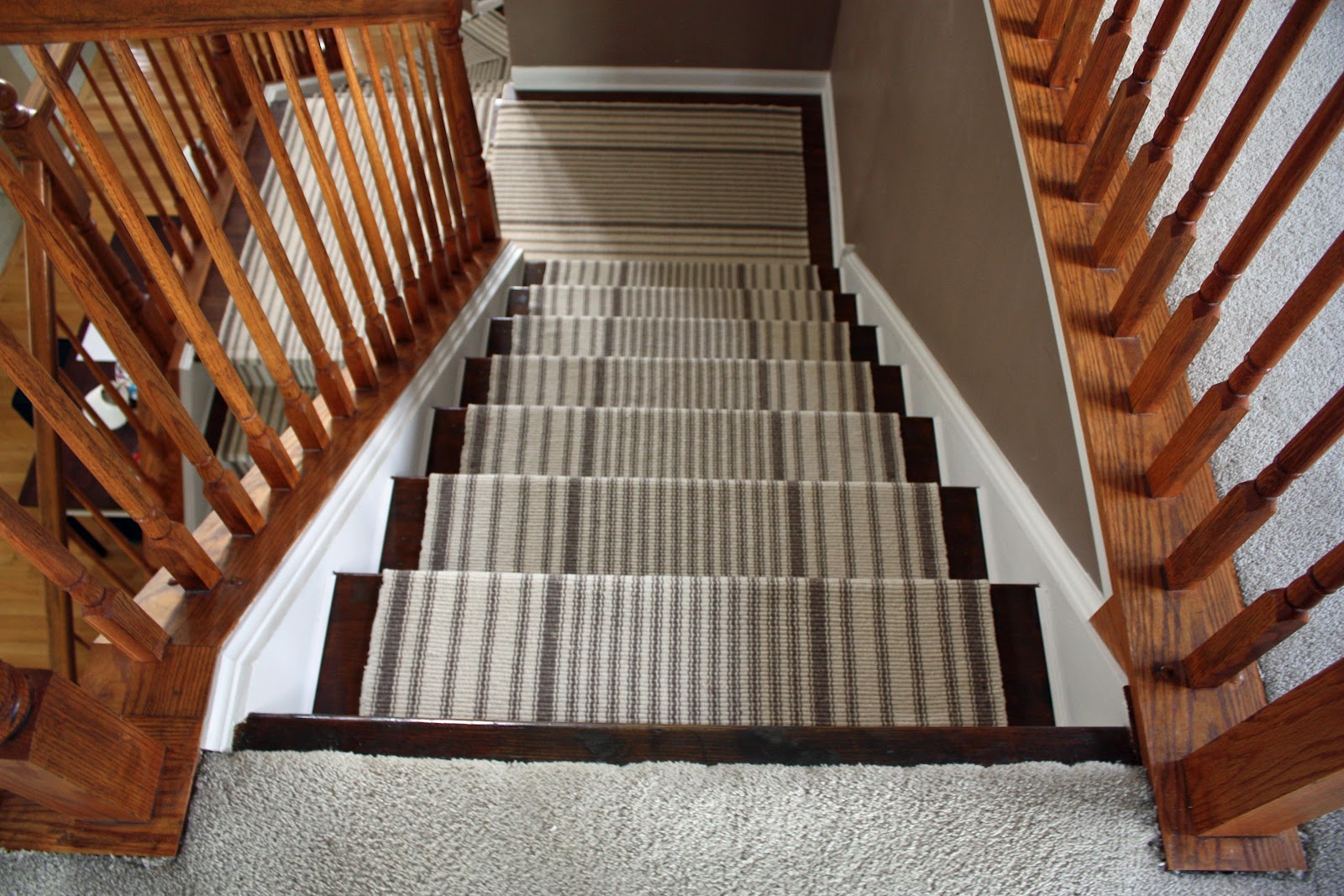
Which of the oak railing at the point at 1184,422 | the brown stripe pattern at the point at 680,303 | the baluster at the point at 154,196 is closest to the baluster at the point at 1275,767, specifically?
the oak railing at the point at 1184,422

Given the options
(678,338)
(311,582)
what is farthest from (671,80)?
(311,582)

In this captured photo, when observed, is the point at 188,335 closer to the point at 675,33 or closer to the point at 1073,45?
the point at 1073,45

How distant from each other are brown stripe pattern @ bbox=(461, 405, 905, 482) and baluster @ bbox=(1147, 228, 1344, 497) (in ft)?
2.41

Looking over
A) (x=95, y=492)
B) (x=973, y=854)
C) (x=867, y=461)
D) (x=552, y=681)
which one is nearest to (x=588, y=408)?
(x=867, y=461)

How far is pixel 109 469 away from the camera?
0.96m

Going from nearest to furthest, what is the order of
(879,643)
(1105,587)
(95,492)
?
(1105,587)
(879,643)
(95,492)

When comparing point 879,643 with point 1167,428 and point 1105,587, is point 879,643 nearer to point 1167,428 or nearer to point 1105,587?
point 1105,587

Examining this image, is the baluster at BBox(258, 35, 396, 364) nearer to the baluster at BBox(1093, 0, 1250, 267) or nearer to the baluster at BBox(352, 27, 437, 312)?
the baluster at BBox(352, 27, 437, 312)

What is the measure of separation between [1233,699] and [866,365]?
4.17ft

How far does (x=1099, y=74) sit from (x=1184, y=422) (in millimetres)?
609

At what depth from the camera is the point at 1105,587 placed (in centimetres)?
124

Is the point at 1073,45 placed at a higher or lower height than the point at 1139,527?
higher

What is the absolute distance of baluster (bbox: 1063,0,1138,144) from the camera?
1.31 meters

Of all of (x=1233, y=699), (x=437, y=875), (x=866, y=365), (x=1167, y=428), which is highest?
(x=866, y=365)
